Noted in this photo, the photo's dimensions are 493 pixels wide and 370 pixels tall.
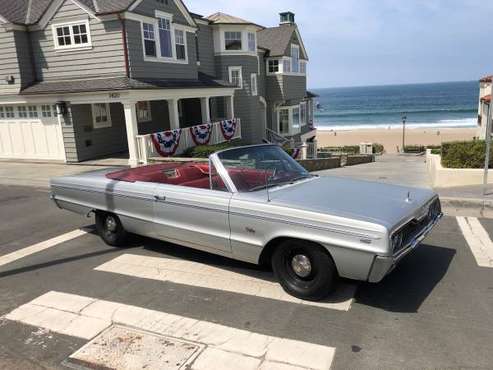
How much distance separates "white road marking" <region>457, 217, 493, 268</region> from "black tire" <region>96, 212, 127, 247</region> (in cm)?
485

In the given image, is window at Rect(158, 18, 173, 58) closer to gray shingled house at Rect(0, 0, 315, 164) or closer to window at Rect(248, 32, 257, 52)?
gray shingled house at Rect(0, 0, 315, 164)

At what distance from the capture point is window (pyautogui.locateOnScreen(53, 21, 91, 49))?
15.8 meters

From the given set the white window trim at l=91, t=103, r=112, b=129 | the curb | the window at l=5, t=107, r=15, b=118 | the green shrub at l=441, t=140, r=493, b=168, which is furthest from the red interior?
the window at l=5, t=107, r=15, b=118

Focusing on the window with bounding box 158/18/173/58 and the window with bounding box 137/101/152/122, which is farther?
the window with bounding box 137/101/152/122

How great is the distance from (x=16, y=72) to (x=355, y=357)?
16.9 meters

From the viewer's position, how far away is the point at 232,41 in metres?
24.1

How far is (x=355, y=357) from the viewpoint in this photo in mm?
3660

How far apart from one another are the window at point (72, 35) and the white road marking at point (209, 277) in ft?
39.5

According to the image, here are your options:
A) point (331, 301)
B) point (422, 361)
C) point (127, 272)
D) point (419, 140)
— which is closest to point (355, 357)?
point (422, 361)

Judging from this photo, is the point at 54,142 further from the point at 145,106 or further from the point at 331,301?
the point at 331,301

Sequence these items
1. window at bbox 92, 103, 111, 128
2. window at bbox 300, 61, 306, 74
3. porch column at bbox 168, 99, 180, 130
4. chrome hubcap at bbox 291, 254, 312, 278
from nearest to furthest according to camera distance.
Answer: chrome hubcap at bbox 291, 254, 312, 278
porch column at bbox 168, 99, 180, 130
window at bbox 92, 103, 111, 128
window at bbox 300, 61, 306, 74

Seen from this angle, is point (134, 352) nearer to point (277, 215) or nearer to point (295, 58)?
point (277, 215)

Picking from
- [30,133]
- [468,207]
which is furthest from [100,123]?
[468,207]

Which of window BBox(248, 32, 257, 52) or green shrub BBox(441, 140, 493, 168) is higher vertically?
window BBox(248, 32, 257, 52)
